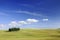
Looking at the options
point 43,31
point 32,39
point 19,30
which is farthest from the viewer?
point 19,30

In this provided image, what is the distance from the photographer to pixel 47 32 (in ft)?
75.4

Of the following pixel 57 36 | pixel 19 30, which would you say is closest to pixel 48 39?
pixel 57 36

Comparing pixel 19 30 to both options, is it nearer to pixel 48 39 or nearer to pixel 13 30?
pixel 13 30

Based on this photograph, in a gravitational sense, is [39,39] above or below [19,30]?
below

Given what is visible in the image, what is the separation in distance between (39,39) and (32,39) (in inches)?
47.5

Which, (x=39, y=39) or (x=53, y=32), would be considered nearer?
(x=39, y=39)

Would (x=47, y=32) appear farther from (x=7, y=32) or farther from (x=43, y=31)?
(x=7, y=32)

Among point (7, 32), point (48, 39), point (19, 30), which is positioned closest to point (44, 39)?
point (48, 39)

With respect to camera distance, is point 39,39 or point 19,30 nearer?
point 39,39

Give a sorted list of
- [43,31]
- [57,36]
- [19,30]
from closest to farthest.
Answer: [57,36] < [43,31] < [19,30]

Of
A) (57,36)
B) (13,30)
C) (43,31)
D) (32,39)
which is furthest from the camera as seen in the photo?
(13,30)

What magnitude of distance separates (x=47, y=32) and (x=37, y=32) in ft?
8.74

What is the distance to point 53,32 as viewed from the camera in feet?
76.2

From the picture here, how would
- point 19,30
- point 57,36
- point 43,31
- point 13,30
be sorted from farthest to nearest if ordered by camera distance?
point 13,30 → point 19,30 → point 43,31 → point 57,36
